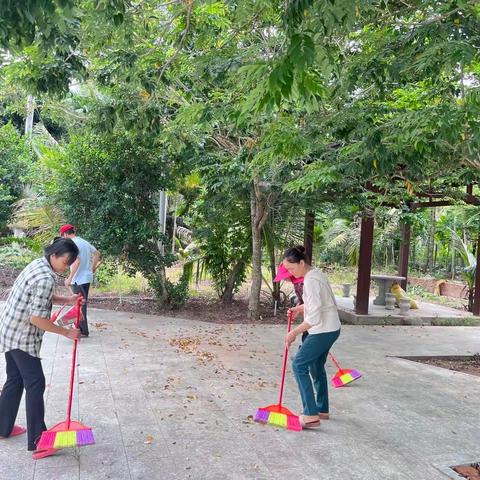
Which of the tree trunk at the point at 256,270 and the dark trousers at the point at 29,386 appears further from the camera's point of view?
the tree trunk at the point at 256,270

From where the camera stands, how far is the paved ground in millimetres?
3861

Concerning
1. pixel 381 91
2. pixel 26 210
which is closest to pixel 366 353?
pixel 381 91

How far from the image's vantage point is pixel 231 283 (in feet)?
38.1

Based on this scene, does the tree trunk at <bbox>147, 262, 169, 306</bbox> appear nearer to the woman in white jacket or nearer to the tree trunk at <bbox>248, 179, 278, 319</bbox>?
the tree trunk at <bbox>248, 179, 278, 319</bbox>

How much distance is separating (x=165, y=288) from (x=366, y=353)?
14.6 ft

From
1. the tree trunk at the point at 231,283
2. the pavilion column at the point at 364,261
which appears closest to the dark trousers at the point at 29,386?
the tree trunk at the point at 231,283

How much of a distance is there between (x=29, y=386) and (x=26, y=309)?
580mm

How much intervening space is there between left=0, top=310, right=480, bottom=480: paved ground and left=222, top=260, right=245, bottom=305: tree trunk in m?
3.18

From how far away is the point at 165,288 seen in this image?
35.0 ft

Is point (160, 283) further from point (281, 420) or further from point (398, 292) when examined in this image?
point (281, 420)

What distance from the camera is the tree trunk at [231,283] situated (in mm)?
11570

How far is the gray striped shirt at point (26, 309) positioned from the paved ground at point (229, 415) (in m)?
0.85

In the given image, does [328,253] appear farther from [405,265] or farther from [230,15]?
[230,15]

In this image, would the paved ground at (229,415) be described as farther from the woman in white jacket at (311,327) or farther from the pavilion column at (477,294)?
the pavilion column at (477,294)
